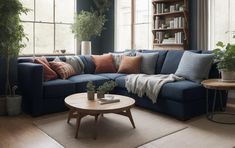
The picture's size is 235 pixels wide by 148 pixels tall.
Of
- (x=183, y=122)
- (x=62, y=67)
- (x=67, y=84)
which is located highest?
(x=62, y=67)

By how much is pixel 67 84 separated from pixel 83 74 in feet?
2.82

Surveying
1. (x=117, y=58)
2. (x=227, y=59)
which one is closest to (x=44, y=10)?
(x=117, y=58)

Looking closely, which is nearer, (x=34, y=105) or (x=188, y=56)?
(x=34, y=105)

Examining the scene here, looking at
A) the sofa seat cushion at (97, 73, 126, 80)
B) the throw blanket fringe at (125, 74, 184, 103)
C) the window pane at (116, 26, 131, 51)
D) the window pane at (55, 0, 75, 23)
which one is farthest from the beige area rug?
the window pane at (55, 0, 75, 23)

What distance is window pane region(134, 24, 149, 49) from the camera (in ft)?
18.4

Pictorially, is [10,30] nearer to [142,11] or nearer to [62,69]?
[62,69]

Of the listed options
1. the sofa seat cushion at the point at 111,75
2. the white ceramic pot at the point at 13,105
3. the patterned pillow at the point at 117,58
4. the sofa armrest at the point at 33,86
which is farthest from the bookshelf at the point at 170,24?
the white ceramic pot at the point at 13,105

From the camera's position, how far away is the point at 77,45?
239 inches

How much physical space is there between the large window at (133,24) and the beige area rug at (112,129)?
256cm

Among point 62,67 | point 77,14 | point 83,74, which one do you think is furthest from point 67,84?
point 77,14

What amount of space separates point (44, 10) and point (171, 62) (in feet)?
10.5

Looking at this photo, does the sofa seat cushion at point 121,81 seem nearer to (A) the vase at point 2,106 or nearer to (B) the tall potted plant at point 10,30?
(B) the tall potted plant at point 10,30

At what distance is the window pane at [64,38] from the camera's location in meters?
5.80

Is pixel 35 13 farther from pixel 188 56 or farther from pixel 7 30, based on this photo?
pixel 188 56
